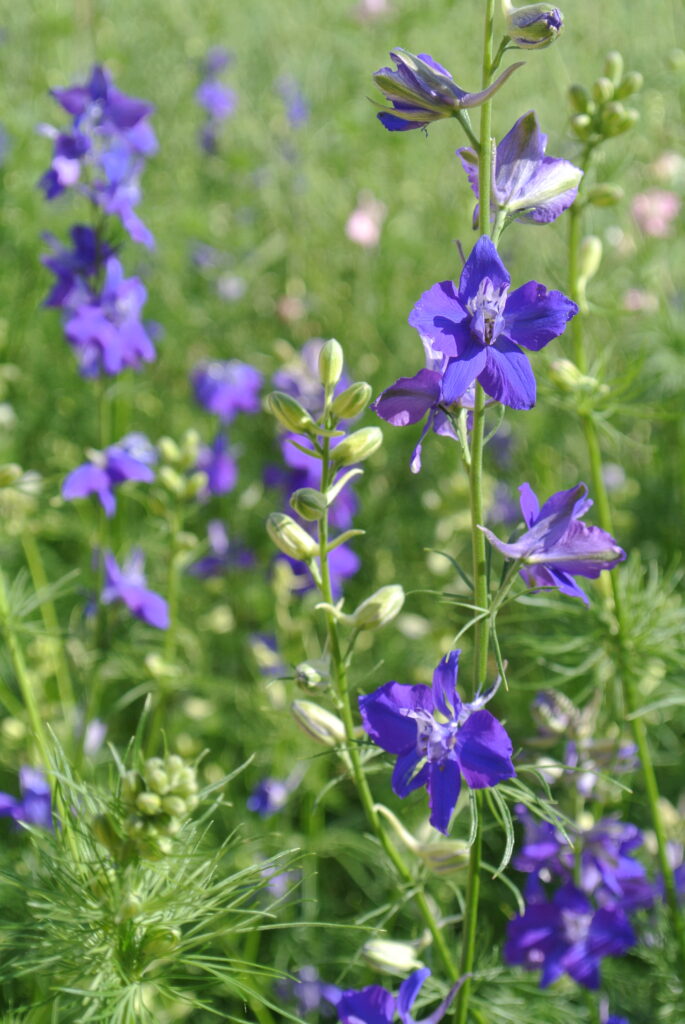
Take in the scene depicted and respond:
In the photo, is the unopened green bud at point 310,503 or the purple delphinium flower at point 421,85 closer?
the purple delphinium flower at point 421,85

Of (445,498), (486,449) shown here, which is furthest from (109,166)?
(486,449)

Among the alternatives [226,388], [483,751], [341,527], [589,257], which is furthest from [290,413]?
[226,388]

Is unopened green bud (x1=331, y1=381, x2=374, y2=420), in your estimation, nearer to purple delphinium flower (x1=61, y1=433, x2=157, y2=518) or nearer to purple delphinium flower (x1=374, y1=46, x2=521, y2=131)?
purple delphinium flower (x1=374, y1=46, x2=521, y2=131)

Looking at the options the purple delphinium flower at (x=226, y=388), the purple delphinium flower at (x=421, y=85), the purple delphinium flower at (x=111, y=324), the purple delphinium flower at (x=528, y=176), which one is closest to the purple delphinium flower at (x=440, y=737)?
the purple delphinium flower at (x=528, y=176)

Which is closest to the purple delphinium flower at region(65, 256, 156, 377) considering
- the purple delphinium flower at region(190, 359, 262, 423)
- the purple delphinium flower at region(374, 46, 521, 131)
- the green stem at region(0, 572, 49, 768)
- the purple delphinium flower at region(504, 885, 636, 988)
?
the green stem at region(0, 572, 49, 768)

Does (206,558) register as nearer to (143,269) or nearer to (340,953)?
(340,953)

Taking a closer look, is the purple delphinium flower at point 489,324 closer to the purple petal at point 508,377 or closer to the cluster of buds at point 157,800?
the purple petal at point 508,377
